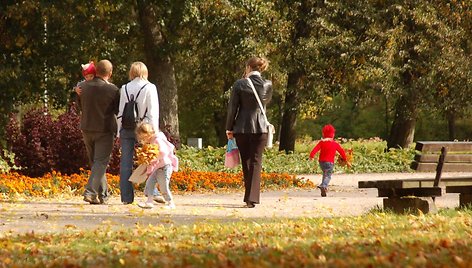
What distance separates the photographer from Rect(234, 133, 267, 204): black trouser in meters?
15.4

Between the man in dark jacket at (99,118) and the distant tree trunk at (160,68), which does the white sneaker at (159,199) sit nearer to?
the man in dark jacket at (99,118)

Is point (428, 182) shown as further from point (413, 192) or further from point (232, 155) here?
point (232, 155)

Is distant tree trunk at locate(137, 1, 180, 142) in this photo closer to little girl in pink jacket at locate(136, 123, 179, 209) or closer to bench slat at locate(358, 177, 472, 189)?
little girl in pink jacket at locate(136, 123, 179, 209)

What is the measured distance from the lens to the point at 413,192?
46.6 ft

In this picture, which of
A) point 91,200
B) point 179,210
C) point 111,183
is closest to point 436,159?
point 179,210

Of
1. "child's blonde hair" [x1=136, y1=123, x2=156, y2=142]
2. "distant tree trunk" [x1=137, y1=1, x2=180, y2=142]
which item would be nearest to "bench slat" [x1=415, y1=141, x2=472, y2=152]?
"child's blonde hair" [x1=136, y1=123, x2=156, y2=142]

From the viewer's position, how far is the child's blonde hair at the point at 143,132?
48.3 feet

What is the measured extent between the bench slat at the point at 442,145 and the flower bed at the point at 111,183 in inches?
240

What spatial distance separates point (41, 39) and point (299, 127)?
34716 millimetres

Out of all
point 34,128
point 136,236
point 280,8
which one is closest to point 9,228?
point 136,236

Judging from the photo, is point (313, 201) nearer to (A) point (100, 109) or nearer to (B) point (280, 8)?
(A) point (100, 109)

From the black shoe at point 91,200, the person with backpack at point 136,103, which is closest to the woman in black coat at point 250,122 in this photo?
the person with backpack at point 136,103

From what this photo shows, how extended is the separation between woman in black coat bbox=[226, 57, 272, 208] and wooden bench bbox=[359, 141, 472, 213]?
1.78 meters

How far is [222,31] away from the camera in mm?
31234
